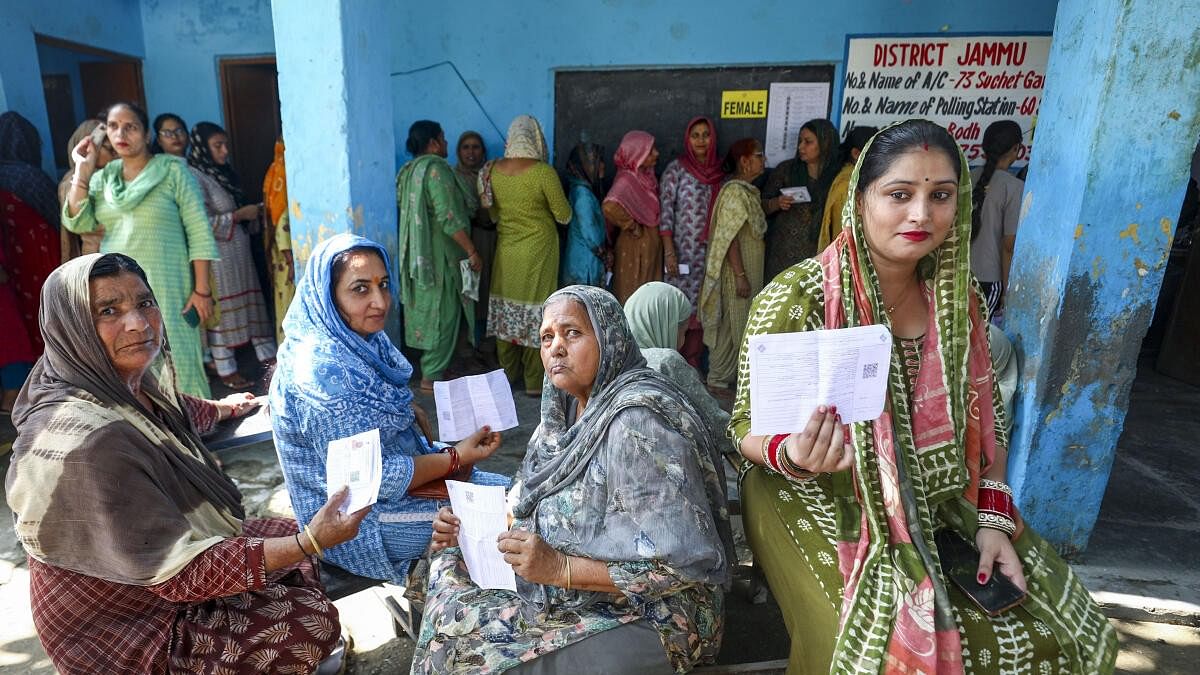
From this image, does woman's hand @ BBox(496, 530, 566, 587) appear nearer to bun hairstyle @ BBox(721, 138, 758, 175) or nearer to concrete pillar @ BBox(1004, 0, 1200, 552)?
concrete pillar @ BBox(1004, 0, 1200, 552)

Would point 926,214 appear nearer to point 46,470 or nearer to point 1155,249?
point 1155,249

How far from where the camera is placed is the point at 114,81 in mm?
6559

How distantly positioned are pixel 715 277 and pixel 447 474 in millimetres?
3184

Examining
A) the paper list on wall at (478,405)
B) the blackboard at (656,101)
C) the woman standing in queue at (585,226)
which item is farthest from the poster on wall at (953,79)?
the paper list on wall at (478,405)

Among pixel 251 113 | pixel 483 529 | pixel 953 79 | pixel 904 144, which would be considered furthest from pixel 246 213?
pixel 953 79

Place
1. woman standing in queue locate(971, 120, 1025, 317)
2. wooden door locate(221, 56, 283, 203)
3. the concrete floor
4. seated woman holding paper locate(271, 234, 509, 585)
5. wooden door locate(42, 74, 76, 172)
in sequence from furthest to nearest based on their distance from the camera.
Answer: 1. wooden door locate(42, 74, 76, 172)
2. wooden door locate(221, 56, 283, 203)
3. woman standing in queue locate(971, 120, 1025, 317)
4. the concrete floor
5. seated woman holding paper locate(271, 234, 509, 585)

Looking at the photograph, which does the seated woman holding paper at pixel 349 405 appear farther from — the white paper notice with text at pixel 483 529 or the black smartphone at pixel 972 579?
the black smartphone at pixel 972 579

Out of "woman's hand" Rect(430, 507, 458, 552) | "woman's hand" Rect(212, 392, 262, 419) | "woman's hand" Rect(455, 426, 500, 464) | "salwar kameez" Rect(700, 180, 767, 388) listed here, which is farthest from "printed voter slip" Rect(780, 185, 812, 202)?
"woman's hand" Rect(430, 507, 458, 552)

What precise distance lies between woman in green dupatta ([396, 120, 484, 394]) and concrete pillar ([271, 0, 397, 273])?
Answer: 990mm

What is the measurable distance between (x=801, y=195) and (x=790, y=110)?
0.86 m

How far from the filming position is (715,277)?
528 cm

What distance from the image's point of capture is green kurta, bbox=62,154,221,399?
13.0 ft

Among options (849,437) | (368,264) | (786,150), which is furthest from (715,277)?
(849,437)

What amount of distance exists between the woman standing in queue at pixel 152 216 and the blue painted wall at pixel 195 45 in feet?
8.36
